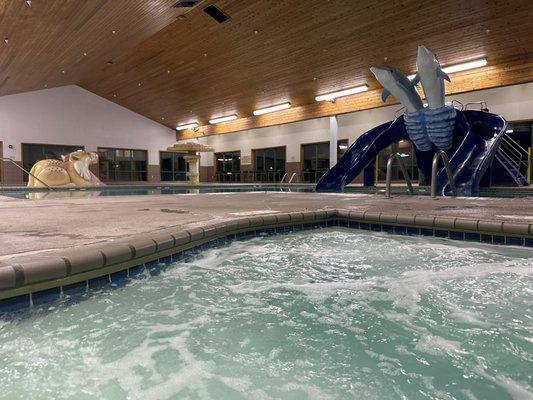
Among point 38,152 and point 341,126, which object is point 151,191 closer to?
point 341,126

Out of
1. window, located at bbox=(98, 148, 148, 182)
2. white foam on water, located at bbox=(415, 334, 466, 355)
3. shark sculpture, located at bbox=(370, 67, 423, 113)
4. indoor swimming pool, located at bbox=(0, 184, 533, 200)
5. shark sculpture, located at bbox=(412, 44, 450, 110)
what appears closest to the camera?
white foam on water, located at bbox=(415, 334, 466, 355)

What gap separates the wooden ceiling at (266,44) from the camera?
855cm

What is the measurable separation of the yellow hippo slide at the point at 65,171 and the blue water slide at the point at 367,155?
24.1ft

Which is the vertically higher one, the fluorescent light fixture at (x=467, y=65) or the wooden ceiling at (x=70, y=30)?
the wooden ceiling at (x=70, y=30)

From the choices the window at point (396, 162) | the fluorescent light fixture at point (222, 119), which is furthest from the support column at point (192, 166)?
the window at point (396, 162)

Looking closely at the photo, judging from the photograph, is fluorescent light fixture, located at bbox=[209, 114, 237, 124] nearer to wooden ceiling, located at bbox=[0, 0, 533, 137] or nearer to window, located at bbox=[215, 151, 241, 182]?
window, located at bbox=[215, 151, 241, 182]

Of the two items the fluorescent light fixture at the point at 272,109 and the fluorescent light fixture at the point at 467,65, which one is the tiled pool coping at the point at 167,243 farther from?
the fluorescent light fixture at the point at 272,109

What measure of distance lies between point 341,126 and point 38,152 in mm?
13979

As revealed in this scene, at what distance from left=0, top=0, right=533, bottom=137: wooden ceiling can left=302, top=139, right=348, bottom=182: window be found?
217 centimetres

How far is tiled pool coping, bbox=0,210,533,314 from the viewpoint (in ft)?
5.78

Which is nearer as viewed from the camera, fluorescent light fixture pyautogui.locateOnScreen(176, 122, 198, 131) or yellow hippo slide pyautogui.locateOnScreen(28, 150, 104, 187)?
yellow hippo slide pyautogui.locateOnScreen(28, 150, 104, 187)

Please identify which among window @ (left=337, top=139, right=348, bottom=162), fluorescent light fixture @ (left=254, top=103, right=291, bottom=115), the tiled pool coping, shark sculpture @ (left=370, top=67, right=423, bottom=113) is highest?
fluorescent light fixture @ (left=254, top=103, right=291, bottom=115)

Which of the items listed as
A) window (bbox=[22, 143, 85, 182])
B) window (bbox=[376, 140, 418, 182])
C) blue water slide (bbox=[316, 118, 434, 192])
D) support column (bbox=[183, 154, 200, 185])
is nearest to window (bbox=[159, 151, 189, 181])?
window (bbox=[22, 143, 85, 182])

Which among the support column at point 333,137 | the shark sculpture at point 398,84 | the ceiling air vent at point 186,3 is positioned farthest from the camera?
the support column at point 333,137
